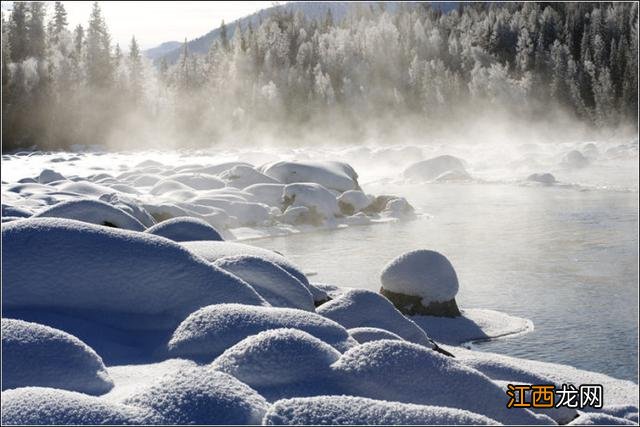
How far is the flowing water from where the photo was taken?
23.8 feet

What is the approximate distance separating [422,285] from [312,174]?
40.0 feet

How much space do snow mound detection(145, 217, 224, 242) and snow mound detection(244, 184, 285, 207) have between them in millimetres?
11810

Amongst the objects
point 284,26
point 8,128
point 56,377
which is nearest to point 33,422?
point 56,377

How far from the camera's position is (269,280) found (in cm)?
450

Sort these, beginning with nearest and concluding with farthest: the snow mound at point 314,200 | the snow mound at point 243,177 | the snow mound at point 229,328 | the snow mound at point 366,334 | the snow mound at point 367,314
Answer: the snow mound at point 229,328
the snow mound at point 366,334
the snow mound at point 367,314
the snow mound at point 314,200
the snow mound at point 243,177

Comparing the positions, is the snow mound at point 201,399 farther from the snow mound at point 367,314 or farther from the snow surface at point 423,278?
the snow surface at point 423,278

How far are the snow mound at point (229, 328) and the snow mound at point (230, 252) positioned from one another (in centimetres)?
124

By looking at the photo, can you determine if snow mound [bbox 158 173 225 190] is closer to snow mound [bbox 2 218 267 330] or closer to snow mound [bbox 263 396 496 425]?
snow mound [bbox 2 218 267 330]

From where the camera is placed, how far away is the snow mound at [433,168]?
2793 centimetres

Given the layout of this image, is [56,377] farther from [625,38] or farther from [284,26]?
[284,26]

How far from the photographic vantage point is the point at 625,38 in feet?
196

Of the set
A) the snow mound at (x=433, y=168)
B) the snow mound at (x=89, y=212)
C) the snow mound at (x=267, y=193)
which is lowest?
the snow mound at (x=433, y=168)

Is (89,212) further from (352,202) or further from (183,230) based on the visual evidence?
(352,202)

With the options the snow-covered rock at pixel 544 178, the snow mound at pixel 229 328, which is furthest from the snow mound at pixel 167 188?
the snow mound at pixel 229 328
